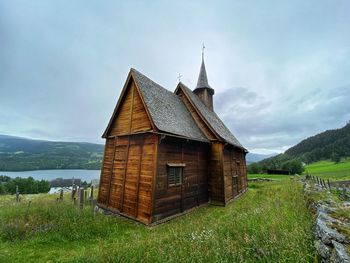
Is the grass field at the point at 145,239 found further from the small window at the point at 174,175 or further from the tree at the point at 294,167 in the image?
the tree at the point at 294,167

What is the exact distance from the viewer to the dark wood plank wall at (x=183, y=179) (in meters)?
10.6

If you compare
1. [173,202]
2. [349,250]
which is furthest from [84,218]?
[349,250]

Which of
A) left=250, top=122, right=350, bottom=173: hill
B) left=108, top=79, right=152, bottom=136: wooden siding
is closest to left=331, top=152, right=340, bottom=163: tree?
left=250, top=122, right=350, bottom=173: hill

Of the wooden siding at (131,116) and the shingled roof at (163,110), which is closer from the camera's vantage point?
the shingled roof at (163,110)

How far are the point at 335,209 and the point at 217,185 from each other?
983cm

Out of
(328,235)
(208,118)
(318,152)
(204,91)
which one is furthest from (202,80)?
(318,152)

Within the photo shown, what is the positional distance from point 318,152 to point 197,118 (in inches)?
3450

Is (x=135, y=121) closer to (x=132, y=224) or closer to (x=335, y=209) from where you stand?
(x=132, y=224)

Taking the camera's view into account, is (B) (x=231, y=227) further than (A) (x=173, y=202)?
No

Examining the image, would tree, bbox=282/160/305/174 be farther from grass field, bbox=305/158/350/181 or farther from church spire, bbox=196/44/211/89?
church spire, bbox=196/44/211/89

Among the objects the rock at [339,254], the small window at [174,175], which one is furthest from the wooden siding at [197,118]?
the rock at [339,254]

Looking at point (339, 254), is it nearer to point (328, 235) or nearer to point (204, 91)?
point (328, 235)

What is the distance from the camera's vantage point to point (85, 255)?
552 centimetres

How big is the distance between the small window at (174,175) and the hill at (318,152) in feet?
144
